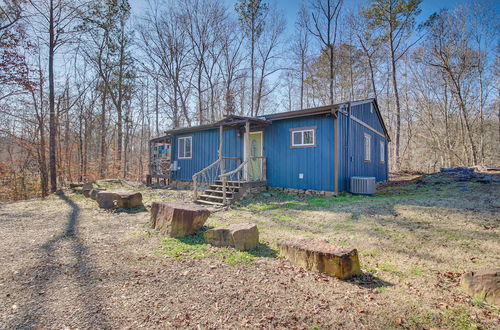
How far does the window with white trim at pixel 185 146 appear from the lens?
13.0 m

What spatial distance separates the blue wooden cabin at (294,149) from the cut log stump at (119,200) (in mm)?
1902

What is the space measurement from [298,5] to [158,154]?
51.4 ft

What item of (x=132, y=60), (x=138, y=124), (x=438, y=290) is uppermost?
(x=132, y=60)

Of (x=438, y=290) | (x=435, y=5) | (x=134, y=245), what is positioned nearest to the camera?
(x=438, y=290)

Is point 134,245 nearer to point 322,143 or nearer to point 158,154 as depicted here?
point 322,143

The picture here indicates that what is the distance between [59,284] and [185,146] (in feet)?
35.0

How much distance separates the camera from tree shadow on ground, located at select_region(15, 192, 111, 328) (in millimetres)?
2314

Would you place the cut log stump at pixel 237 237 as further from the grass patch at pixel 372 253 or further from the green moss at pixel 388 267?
the green moss at pixel 388 267

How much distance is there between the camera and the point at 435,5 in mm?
16969

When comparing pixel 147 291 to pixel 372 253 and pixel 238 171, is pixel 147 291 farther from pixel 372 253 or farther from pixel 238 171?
pixel 238 171

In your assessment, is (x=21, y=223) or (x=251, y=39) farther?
(x=251, y=39)

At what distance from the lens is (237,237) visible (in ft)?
13.3

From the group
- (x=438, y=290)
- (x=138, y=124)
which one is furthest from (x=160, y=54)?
(x=438, y=290)

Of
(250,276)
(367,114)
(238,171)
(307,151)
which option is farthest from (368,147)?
(250,276)
